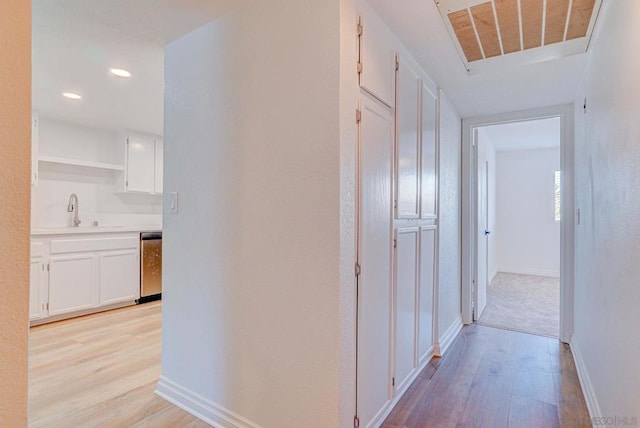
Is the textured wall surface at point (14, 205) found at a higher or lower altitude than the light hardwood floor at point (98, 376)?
higher

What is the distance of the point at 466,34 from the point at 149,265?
4.00 metres

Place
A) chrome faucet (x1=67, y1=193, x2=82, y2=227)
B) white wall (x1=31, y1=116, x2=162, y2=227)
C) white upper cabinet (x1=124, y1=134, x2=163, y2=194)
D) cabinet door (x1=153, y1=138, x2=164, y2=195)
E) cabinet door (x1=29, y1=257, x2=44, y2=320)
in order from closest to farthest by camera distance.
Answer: cabinet door (x1=29, y1=257, x2=44, y2=320) < white wall (x1=31, y1=116, x2=162, y2=227) < chrome faucet (x1=67, y1=193, x2=82, y2=227) < white upper cabinet (x1=124, y1=134, x2=163, y2=194) < cabinet door (x1=153, y1=138, x2=164, y2=195)

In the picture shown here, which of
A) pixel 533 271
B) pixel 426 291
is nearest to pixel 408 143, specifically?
pixel 426 291

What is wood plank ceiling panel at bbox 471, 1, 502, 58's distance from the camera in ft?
5.42

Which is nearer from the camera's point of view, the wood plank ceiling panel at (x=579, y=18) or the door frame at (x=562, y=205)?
the wood plank ceiling panel at (x=579, y=18)

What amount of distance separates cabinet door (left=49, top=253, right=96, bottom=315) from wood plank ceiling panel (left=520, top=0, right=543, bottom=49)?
13.9ft

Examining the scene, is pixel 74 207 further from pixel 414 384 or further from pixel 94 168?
pixel 414 384

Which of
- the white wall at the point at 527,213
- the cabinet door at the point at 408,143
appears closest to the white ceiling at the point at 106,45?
the cabinet door at the point at 408,143

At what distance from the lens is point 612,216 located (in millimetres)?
1524

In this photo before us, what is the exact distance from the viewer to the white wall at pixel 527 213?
5.85m

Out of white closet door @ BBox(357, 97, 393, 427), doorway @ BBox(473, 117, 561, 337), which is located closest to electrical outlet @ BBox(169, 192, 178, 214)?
white closet door @ BBox(357, 97, 393, 427)

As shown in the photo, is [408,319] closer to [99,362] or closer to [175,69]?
[175,69]

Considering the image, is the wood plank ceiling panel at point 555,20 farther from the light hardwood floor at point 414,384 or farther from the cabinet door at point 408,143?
the light hardwood floor at point 414,384

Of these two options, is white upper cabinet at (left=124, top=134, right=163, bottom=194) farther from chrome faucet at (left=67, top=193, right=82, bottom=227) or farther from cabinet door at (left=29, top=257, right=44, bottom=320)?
cabinet door at (left=29, top=257, right=44, bottom=320)
